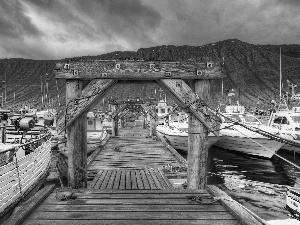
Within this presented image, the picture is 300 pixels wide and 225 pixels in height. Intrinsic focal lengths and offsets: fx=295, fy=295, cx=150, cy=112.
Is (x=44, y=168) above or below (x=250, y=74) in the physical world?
below

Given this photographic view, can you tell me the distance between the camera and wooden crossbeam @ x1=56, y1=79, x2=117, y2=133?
231 inches

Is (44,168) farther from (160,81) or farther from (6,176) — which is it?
(160,81)

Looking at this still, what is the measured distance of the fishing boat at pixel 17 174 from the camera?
7.47m

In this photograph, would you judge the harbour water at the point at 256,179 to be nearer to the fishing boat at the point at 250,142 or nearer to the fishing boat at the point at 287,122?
the fishing boat at the point at 250,142

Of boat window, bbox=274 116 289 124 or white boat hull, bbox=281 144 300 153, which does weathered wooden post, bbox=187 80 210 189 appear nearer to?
white boat hull, bbox=281 144 300 153

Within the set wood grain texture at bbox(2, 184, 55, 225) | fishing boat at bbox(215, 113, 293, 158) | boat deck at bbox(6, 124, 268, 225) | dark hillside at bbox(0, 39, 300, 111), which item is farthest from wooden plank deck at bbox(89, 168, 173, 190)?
dark hillside at bbox(0, 39, 300, 111)

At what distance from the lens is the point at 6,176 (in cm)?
757

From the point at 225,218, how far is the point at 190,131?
2169 millimetres

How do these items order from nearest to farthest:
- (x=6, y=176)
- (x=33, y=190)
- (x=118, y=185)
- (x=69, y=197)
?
(x=69, y=197)
(x=6, y=176)
(x=118, y=185)
(x=33, y=190)

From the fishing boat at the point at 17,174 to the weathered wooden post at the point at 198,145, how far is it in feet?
13.6

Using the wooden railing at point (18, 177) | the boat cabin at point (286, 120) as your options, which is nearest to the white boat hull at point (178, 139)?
the boat cabin at point (286, 120)

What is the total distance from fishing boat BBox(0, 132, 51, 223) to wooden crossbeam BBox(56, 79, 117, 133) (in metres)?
2.12

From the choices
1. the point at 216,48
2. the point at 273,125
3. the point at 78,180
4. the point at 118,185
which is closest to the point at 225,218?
the point at 78,180

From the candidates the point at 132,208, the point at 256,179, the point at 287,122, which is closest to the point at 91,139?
the point at 256,179
